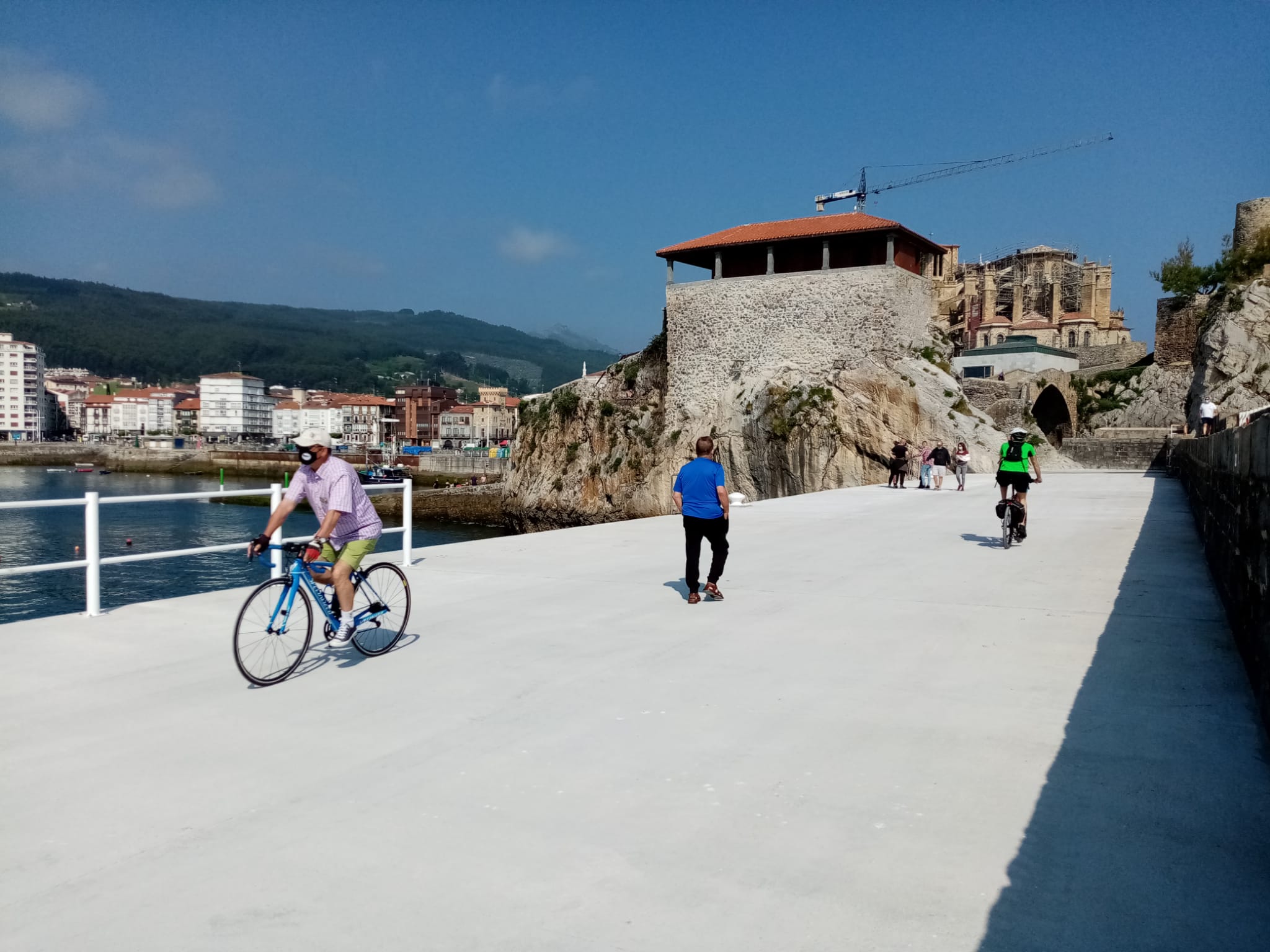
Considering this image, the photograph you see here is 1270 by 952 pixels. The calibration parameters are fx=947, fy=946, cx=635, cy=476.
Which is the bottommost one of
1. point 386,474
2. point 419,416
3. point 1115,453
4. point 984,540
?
point 386,474

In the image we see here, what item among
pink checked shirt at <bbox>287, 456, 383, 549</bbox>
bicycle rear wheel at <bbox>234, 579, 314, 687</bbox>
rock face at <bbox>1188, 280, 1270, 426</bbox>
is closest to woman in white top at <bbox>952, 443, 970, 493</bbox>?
pink checked shirt at <bbox>287, 456, 383, 549</bbox>

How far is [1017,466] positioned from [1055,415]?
135ft

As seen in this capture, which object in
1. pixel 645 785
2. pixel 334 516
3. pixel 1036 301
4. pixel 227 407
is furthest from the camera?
pixel 227 407

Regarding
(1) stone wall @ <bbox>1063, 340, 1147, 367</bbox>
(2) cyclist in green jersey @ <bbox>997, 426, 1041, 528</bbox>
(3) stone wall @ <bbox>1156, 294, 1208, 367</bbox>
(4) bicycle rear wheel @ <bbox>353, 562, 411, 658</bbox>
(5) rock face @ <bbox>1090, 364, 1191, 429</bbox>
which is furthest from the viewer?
(1) stone wall @ <bbox>1063, 340, 1147, 367</bbox>

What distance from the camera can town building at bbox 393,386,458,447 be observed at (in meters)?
153

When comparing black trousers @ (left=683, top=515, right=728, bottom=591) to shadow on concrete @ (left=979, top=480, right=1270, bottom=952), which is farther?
black trousers @ (left=683, top=515, right=728, bottom=591)

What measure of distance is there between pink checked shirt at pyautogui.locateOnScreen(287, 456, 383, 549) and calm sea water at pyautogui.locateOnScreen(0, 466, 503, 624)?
23.6 feet

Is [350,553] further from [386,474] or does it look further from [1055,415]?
[386,474]

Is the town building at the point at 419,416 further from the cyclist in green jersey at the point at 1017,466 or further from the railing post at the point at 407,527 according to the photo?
the railing post at the point at 407,527

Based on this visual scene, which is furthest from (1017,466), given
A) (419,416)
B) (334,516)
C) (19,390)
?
(19,390)

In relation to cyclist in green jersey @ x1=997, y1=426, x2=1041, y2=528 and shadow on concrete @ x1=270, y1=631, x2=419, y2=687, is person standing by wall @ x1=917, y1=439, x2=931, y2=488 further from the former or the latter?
shadow on concrete @ x1=270, y1=631, x2=419, y2=687

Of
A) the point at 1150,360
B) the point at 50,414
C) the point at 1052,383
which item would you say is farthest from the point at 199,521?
the point at 50,414

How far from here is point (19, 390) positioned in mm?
152625

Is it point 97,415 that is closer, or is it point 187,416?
point 97,415
